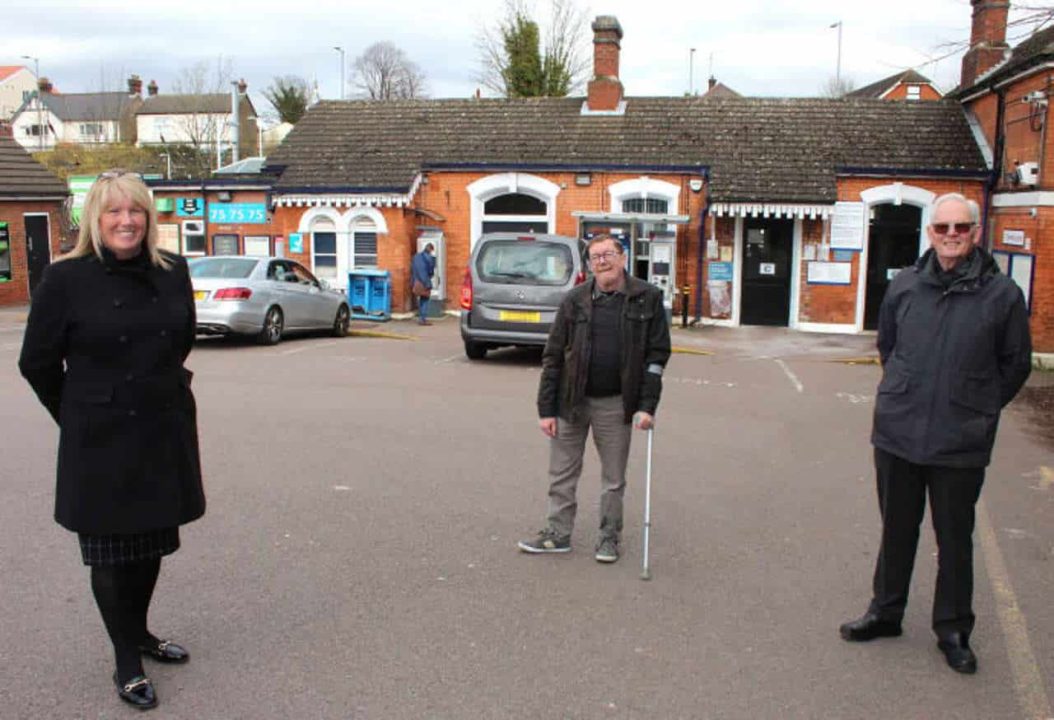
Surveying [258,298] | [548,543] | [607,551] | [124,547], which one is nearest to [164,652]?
[124,547]

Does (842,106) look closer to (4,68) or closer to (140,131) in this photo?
(140,131)

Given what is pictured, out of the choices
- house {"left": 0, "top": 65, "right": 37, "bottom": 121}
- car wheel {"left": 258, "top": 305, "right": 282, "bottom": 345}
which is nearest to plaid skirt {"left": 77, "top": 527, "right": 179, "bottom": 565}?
car wheel {"left": 258, "top": 305, "right": 282, "bottom": 345}

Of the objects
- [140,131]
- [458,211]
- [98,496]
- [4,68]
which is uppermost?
[4,68]

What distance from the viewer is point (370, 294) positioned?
68.6 ft

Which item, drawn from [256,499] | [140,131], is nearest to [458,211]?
[256,499]

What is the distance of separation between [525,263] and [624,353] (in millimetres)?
8869

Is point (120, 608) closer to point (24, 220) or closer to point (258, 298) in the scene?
point (258, 298)

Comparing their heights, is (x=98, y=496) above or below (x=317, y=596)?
above

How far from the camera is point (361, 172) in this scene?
21.5 metres

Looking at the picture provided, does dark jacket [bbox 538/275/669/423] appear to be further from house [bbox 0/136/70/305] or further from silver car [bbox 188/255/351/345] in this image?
house [bbox 0/136/70/305]

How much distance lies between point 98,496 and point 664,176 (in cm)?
1805

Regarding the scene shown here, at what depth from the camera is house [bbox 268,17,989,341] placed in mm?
19844

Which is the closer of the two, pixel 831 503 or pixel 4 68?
pixel 831 503

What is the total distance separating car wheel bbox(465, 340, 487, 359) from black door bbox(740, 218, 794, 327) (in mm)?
7891
